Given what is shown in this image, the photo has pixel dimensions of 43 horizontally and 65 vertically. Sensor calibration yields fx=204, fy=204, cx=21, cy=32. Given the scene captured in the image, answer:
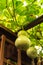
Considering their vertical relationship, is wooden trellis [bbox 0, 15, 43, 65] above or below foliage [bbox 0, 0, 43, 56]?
below

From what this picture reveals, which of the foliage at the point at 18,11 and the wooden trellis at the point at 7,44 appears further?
the foliage at the point at 18,11

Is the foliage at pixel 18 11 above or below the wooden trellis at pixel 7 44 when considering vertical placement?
above

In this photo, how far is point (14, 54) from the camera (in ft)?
7.42

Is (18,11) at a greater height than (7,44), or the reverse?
(18,11)

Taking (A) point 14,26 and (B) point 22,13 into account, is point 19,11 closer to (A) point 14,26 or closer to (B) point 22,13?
(B) point 22,13

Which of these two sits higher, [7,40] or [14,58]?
[7,40]

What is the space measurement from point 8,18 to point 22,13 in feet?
0.75

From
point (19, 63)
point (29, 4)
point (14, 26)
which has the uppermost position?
point (29, 4)

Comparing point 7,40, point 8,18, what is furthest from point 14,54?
point 8,18

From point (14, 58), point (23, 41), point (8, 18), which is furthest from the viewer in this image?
point (8, 18)

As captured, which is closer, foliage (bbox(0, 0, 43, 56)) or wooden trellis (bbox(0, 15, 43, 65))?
wooden trellis (bbox(0, 15, 43, 65))

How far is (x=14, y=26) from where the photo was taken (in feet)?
7.96

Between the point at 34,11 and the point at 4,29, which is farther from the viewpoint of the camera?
the point at 34,11

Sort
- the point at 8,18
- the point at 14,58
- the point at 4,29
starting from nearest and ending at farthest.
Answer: the point at 4,29
the point at 14,58
the point at 8,18
